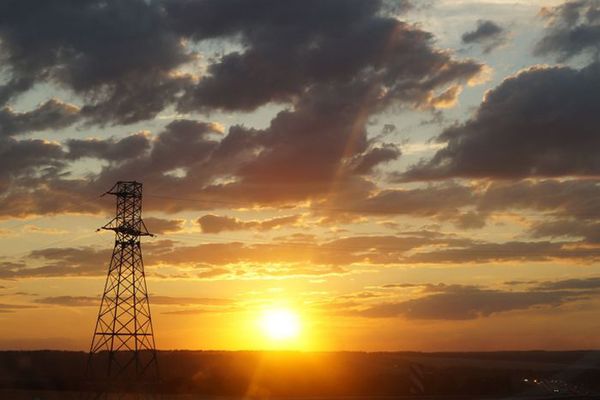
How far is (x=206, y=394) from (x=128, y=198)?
87.6 feet

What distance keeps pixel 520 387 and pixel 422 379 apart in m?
15.0

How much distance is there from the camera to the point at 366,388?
92562 millimetres

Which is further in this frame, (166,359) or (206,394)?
(166,359)

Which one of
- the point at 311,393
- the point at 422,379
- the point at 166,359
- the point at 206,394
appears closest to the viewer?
the point at 206,394

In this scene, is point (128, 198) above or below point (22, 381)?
above

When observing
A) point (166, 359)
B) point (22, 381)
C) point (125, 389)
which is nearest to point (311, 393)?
point (125, 389)

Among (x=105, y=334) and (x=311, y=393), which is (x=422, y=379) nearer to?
(x=311, y=393)

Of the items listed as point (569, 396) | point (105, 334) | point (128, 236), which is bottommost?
point (569, 396)

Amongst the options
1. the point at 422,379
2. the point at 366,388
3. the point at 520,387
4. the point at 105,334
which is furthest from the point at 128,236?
the point at 520,387

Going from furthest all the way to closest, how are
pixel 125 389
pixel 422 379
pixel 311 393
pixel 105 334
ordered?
pixel 422 379
pixel 311 393
pixel 125 389
pixel 105 334

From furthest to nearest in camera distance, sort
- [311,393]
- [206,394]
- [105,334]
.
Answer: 1. [311,393]
2. [206,394]
3. [105,334]

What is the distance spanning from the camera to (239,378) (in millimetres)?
98500

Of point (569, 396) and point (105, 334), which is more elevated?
point (105, 334)

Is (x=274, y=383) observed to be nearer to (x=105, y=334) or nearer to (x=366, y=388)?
(x=366, y=388)
